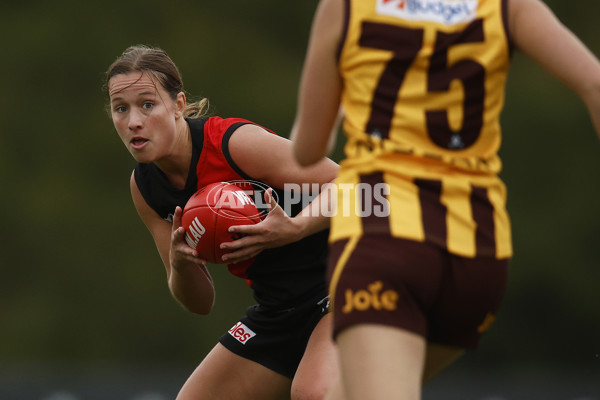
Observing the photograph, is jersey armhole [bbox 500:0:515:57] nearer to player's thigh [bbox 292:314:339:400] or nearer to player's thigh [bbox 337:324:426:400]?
player's thigh [bbox 337:324:426:400]

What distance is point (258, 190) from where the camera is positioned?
459cm

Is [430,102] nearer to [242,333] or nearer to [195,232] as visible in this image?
[195,232]

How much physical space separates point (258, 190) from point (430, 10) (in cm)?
170

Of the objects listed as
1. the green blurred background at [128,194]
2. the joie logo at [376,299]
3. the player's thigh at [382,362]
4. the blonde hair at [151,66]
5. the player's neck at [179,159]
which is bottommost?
the green blurred background at [128,194]

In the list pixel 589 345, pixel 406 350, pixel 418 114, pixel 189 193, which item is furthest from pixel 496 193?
pixel 589 345

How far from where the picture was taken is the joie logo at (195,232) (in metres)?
4.43

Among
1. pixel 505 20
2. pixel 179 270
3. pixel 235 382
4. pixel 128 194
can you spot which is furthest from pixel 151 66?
pixel 128 194

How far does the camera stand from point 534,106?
1614 centimetres

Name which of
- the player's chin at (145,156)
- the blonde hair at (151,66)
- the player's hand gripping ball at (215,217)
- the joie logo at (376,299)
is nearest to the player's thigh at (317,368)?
the player's hand gripping ball at (215,217)

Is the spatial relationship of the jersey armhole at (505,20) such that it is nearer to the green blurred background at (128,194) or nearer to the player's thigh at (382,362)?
the player's thigh at (382,362)

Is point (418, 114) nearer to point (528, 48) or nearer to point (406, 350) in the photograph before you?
point (528, 48)

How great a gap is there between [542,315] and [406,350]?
13555 mm

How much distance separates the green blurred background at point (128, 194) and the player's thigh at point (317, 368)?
1054 cm

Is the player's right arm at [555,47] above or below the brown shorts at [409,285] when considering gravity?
above
